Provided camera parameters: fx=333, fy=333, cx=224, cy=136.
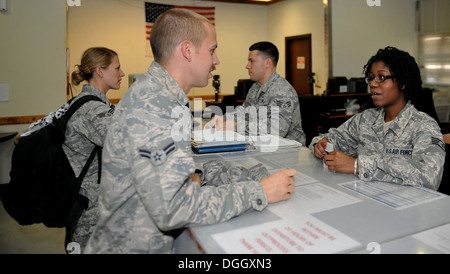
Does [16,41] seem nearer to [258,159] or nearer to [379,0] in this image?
[258,159]

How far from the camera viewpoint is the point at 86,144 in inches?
79.7

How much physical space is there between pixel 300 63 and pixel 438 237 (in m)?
8.19

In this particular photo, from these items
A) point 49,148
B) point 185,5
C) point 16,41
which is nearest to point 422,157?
point 49,148

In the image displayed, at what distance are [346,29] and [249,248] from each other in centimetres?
758

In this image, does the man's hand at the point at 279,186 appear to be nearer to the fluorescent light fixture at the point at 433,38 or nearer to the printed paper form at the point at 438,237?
the printed paper form at the point at 438,237

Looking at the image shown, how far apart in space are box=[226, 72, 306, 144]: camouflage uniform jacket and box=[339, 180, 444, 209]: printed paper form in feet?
5.05

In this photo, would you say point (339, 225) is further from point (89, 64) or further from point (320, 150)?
point (89, 64)

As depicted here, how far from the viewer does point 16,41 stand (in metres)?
3.54

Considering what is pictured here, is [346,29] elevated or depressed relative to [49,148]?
elevated

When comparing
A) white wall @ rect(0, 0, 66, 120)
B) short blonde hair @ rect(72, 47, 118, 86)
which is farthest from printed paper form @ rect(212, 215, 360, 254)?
white wall @ rect(0, 0, 66, 120)

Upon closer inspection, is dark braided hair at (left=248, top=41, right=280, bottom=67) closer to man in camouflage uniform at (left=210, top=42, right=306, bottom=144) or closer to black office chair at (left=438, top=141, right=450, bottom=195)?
man in camouflage uniform at (left=210, top=42, right=306, bottom=144)

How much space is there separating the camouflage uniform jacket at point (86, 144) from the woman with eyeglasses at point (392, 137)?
1.26 m

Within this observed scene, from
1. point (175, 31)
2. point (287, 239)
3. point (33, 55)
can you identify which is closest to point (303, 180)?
point (287, 239)

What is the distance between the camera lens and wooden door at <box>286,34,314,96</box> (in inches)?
330
